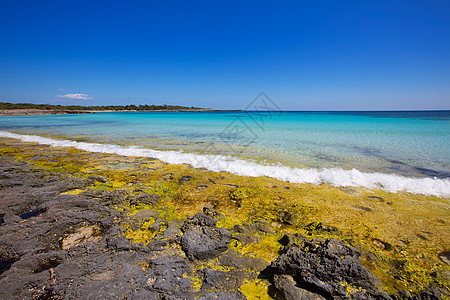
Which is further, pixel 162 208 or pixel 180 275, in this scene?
pixel 162 208

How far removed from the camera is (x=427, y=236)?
12.8ft

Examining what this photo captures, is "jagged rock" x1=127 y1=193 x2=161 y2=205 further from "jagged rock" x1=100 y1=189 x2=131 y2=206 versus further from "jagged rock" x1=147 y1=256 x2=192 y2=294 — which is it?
"jagged rock" x1=147 y1=256 x2=192 y2=294

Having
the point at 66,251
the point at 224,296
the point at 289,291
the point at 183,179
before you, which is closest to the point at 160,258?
the point at 224,296

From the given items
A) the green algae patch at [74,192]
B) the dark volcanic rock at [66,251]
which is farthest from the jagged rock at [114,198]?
the green algae patch at [74,192]

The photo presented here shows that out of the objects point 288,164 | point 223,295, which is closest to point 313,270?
point 223,295

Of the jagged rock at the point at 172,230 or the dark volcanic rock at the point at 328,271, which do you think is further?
the jagged rock at the point at 172,230

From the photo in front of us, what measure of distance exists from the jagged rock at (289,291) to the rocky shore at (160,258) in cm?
1

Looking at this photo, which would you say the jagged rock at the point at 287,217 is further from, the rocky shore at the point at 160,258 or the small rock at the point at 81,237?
the small rock at the point at 81,237

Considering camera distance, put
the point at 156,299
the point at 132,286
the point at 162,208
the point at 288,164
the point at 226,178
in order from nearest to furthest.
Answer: the point at 156,299 → the point at 132,286 → the point at 162,208 → the point at 226,178 → the point at 288,164

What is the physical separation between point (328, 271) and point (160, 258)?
249cm

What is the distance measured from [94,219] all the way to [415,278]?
229 inches

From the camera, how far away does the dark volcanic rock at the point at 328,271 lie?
2.48 meters

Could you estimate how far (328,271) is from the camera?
2633 millimetres

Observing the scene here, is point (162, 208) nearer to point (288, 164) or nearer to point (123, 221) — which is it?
point (123, 221)
